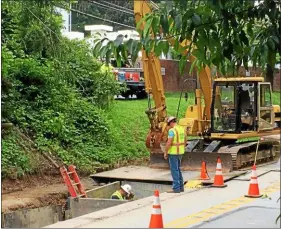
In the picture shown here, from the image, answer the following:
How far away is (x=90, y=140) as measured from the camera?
1903cm

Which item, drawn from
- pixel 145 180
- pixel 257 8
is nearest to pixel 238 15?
pixel 257 8

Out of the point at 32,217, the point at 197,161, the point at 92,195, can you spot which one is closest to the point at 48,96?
the point at 197,161

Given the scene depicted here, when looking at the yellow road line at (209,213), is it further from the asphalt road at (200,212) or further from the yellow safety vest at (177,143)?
the yellow safety vest at (177,143)

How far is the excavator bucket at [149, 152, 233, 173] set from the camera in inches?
635

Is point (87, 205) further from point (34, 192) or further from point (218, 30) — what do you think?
point (218, 30)

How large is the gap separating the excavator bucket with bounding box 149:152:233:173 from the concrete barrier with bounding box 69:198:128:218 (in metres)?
4.19

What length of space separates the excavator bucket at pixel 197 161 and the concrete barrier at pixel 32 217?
381cm

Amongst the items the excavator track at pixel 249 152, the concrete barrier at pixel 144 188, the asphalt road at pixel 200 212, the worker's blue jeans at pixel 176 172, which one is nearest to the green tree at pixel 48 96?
the concrete barrier at pixel 144 188

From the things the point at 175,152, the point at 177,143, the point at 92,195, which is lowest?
the point at 92,195

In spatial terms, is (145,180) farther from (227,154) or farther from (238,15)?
(238,15)

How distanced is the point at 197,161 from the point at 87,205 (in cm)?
464

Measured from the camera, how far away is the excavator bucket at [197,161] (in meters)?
16.1

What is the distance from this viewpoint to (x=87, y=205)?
504 inches

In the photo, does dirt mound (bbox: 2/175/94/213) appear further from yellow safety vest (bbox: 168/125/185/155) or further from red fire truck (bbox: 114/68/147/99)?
red fire truck (bbox: 114/68/147/99)
